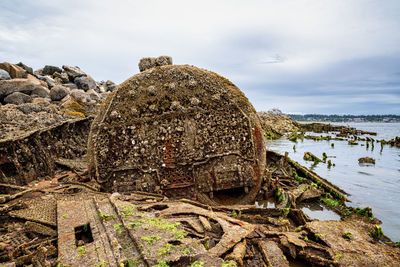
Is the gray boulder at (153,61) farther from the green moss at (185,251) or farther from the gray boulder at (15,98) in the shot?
the gray boulder at (15,98)

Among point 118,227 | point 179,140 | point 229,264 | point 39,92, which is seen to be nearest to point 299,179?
point 179,140

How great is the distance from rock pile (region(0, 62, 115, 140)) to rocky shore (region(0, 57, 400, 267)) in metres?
0.16

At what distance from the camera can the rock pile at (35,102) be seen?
329 inches

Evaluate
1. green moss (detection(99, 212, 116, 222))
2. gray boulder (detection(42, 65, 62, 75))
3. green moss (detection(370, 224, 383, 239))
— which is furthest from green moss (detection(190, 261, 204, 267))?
gray boulder (detection(42, 65, 62, 75))

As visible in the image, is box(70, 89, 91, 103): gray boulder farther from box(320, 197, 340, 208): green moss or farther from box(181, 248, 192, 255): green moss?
box(181, 248, 192, 255): green moss

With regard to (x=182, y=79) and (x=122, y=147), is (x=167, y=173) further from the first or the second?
(x=182, y=79)

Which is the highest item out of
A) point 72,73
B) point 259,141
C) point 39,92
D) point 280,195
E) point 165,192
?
point 72,73

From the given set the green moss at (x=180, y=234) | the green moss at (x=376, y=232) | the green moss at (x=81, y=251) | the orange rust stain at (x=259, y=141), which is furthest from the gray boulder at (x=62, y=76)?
the green moss at (x=376, y=232)

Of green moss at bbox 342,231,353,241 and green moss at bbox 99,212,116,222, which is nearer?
green moss at bbox 99,212,116,222

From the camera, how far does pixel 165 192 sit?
639 cm

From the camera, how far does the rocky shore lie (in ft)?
11.4

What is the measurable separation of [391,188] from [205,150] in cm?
978

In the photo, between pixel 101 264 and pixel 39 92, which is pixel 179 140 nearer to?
pixel 101 264

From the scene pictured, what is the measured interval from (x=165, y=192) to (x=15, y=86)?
14.5 meters
